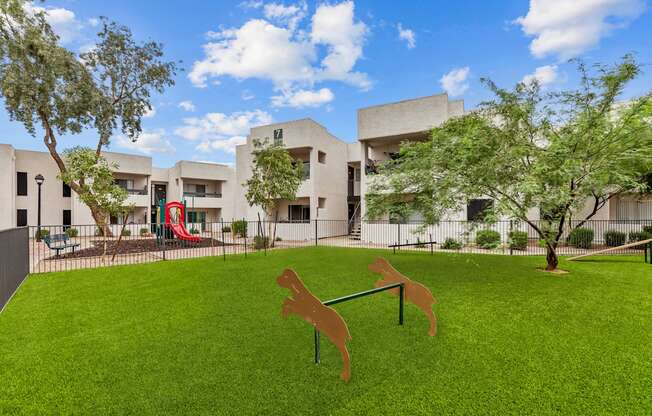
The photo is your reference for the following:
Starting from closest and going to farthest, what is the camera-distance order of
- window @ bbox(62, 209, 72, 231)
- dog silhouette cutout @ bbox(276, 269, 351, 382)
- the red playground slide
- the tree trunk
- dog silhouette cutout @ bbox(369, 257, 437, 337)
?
dog silhouette cutout @ bbox(276, 269, 351, 382)
dog silhouette cutout @ bbox(369, 257, 437, 337)
the tree trunk
the red playground slide
window @ bbox(62, 209, 72, 231)

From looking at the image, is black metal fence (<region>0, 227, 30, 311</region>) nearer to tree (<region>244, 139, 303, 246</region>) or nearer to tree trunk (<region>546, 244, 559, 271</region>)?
tree (<region>244, 139, 303, 246</region>)

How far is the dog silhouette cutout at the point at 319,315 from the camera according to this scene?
3.54 metres

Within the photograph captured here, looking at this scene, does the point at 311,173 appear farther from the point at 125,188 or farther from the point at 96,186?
the point at 125,188

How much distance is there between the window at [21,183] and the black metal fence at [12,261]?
2149 cm

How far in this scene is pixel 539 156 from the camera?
815 centimetres

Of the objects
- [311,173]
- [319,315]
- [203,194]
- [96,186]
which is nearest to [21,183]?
[203,194]

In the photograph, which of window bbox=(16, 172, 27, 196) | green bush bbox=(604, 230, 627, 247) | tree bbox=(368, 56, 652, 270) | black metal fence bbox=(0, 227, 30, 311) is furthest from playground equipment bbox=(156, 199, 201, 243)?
green bush bbox=(604, 230, 627, 247)

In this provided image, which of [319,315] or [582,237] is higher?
[319,315]

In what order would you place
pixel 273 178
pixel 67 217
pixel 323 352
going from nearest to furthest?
pixel 323 352, pixel 273 178, pixel 67 217

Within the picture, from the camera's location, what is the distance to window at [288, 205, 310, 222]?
23938mm

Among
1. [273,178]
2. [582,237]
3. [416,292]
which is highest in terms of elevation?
[273,178]

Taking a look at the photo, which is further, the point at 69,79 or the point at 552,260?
the point at 69,79

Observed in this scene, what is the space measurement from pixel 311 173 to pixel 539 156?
15.2 meters

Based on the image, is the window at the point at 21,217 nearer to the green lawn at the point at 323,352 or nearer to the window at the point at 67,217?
the window at the point at 67,217
